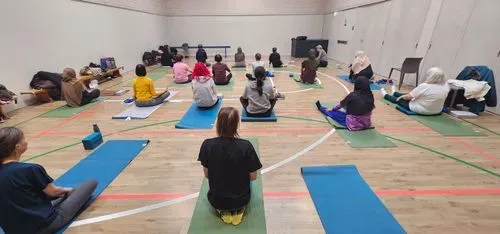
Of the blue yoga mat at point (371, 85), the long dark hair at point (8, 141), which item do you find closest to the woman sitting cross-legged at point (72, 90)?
the long dark hair at point (8, 141)

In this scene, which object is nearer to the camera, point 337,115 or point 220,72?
point 337,115

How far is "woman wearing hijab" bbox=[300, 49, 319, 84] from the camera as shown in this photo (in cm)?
713

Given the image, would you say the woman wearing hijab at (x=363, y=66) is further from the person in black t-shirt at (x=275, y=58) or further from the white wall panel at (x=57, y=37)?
the white wall panel at (x=57, y=37)

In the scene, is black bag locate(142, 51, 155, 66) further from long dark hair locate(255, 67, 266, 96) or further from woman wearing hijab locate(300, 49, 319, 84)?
long dark hair locate(255, 67, 266, 96)

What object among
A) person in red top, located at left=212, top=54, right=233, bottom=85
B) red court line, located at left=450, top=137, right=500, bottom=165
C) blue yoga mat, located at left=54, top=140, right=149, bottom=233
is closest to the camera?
blue yoga mat, located at left=54, top=140, right=149, bottom=233

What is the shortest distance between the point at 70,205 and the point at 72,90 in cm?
405

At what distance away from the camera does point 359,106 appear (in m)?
4.05

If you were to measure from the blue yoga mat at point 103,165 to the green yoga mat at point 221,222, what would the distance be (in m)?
1.15

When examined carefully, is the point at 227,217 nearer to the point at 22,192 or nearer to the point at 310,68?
the point at 22,192

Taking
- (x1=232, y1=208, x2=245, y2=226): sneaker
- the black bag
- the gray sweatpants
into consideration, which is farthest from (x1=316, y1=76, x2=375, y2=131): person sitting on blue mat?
the black bag

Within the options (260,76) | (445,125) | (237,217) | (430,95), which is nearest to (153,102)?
(260,76)

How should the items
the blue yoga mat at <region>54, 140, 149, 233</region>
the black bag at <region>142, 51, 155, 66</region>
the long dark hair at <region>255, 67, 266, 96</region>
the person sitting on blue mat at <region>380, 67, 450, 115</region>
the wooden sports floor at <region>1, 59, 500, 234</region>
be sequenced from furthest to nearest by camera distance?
the black bag at <region>142, 51, 155, 66</region>
the person sitting on blue mat at <region>380, 67, 450, 115</region>
the long dark hair at <region>255, 67, 266, 96</region>
the blue yoga mat at <region>54, 140, 149, 233</region>
the wooden sports floor at <region>1, 59, 500, 234</region>

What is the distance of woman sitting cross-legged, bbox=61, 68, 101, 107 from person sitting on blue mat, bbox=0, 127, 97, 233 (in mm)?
4076

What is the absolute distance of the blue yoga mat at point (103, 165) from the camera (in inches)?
112
